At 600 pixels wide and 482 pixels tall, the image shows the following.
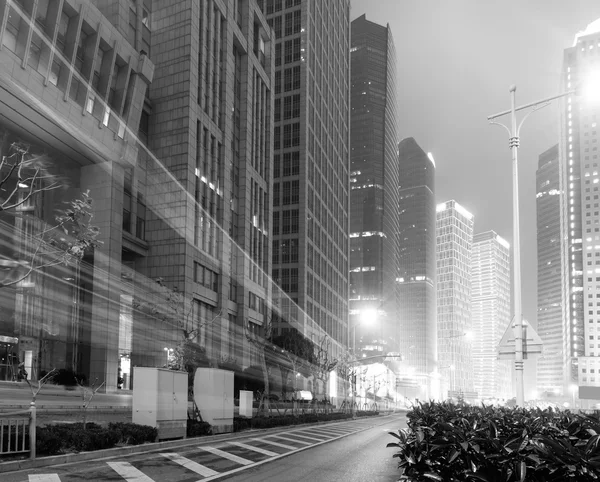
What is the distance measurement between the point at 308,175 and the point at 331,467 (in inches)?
4126

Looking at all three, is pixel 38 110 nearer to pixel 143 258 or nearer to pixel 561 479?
pixel 143 258

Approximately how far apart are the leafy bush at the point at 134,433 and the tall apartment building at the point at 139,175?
10740 mm

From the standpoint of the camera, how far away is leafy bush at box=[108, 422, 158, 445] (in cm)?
1799

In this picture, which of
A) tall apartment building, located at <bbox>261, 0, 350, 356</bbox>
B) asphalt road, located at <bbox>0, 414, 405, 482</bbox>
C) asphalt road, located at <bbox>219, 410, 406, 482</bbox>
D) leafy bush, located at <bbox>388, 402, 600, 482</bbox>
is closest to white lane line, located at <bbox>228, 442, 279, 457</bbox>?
asphalt road, located at <bbox>0, 414, 405, 482</bbox>

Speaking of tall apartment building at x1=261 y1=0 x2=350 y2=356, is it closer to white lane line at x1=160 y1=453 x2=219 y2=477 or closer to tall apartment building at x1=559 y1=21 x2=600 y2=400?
white lane line at x1=160 y1=453 x2=219 y2=477

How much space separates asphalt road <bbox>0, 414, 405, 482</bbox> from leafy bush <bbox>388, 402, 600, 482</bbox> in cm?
459

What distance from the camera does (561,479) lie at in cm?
585

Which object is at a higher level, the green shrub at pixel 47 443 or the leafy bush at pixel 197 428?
the green shrub at pixel 47 443

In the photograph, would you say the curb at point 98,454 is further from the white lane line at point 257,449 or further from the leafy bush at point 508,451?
the leafy bush at point 508,451

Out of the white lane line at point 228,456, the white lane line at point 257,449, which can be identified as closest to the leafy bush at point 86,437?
the white lane line at point 228,456

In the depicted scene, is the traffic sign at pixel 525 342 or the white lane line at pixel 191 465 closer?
Answer: the white lane line at pixel 191 465

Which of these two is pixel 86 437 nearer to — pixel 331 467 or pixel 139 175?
pixel 331 467

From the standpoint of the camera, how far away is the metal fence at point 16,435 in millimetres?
13391

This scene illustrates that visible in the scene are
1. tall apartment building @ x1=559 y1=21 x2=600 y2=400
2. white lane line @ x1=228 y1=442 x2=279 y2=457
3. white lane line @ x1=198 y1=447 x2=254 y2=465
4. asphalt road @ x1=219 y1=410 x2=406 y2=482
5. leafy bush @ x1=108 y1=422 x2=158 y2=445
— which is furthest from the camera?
tall apartment building @ x1=559 y1=21 x2=600 y2=400
